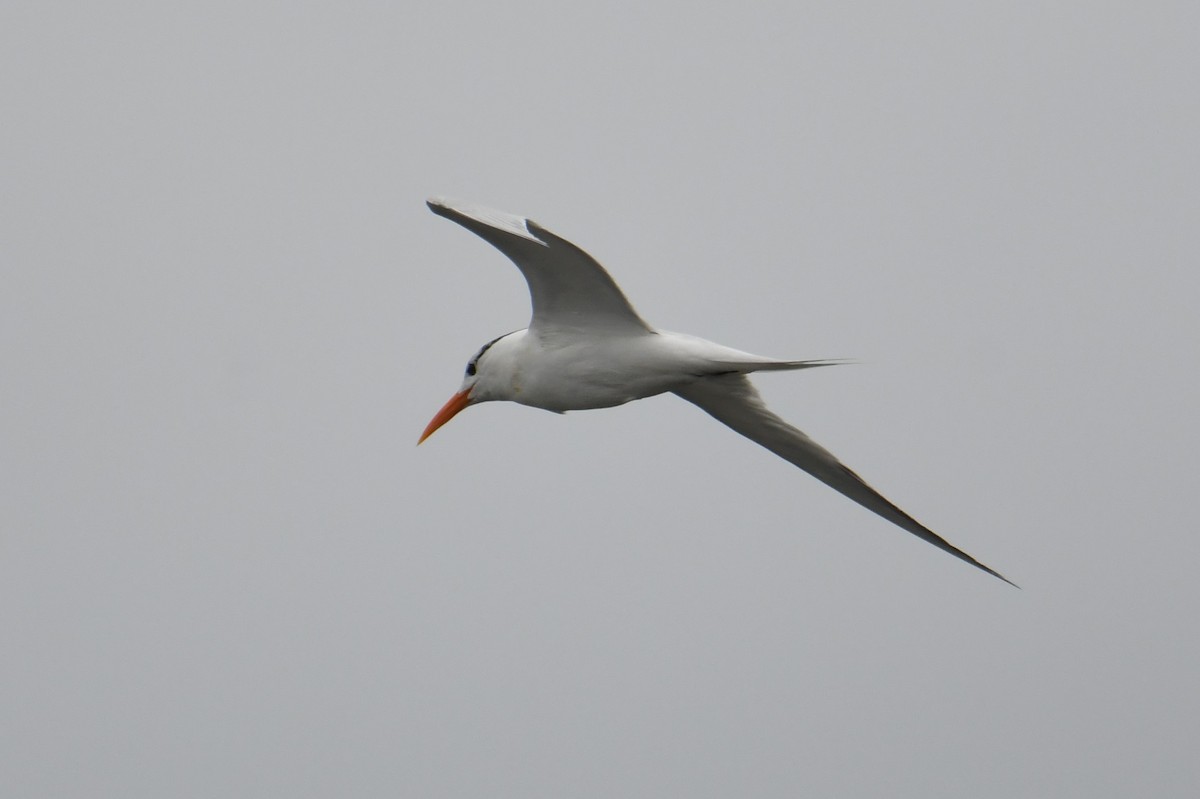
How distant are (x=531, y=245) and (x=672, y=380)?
1.36 metres

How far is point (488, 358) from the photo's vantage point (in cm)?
1029

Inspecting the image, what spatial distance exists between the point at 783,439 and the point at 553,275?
8.25ft

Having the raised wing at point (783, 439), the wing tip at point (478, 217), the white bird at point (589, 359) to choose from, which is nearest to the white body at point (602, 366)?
the white bird at point (589, 359)

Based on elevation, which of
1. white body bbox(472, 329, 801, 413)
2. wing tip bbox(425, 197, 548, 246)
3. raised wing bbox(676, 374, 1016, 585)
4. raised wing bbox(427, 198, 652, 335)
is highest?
wing tip bbox(425, 197, 548, 246)

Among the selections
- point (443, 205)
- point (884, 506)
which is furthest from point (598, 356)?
point (884, 506)

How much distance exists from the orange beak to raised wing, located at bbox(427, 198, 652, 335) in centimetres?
113

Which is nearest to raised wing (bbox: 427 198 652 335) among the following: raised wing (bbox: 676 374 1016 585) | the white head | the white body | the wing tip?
the wing tip

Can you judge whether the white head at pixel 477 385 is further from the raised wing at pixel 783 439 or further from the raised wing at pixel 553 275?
the raised wing at pixel 783 439

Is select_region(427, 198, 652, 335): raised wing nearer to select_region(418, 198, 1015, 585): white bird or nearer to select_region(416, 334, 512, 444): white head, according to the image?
select_region(418, 198, 1015, 585): white bird

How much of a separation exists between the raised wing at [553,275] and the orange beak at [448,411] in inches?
44.3

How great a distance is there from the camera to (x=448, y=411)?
1081cm

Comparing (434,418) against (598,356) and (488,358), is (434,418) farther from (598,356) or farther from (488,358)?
(598,356)

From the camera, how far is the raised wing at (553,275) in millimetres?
8328

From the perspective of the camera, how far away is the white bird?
28.4ft
